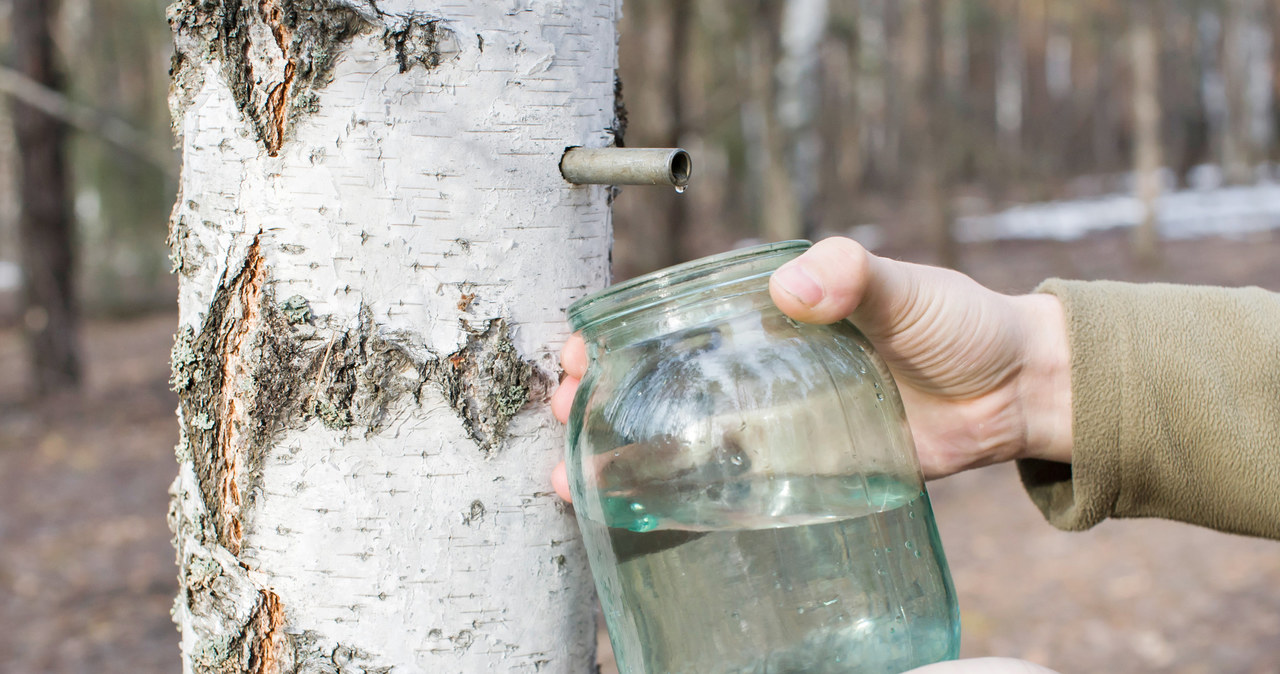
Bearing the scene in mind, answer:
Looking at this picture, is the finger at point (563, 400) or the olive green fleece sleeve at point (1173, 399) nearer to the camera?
the finger at point (563, 400)

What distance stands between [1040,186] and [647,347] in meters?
28.6

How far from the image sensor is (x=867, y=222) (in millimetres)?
23703

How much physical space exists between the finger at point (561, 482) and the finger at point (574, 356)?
0.11m

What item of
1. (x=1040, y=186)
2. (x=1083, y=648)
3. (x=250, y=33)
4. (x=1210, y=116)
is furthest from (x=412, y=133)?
(x=1210, y=116)

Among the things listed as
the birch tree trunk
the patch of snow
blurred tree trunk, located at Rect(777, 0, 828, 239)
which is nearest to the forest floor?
blurred tree trunk, located at Rect(777, 0, 828, 239)

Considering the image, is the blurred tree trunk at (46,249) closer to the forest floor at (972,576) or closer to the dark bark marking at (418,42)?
the forest floor at (972,576)

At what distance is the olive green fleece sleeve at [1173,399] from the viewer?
1523 mm

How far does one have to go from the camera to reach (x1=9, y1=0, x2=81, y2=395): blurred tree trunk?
841cm

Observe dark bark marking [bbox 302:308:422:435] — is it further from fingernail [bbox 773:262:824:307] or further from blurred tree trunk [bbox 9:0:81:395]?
blurred tree trunk [bbox 9:0:81:395]

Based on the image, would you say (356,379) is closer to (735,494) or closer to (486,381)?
(486,381)

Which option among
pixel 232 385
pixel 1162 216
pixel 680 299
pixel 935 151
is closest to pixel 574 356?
pixel 680 299

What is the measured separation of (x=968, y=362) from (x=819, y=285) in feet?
2.16

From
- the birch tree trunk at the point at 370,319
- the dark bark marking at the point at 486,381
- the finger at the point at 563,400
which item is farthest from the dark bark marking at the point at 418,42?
the finger at the point at 563,400

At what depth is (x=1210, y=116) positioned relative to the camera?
104 feet
